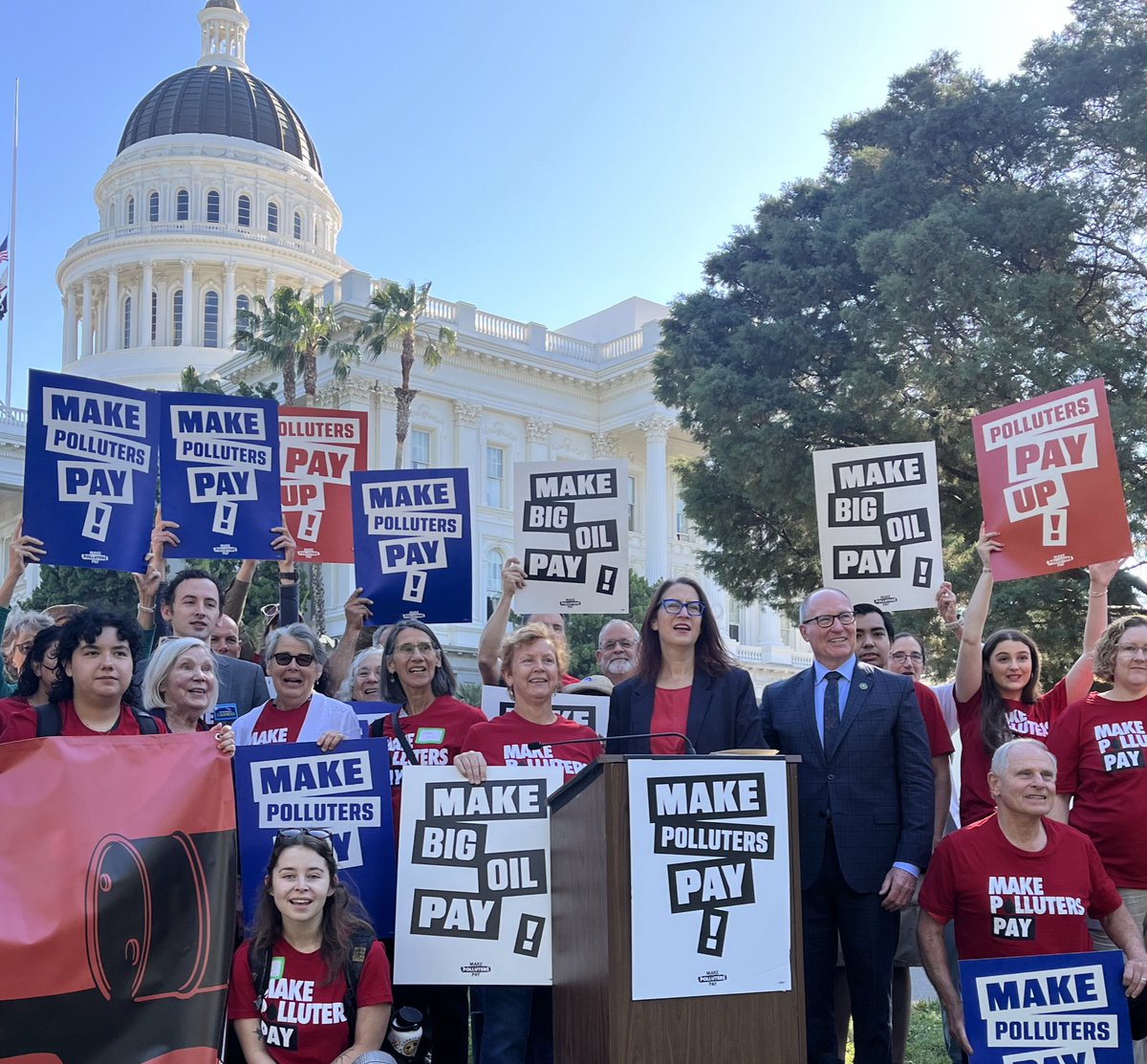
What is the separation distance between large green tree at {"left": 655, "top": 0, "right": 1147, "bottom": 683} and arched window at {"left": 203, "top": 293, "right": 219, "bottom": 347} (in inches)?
2489

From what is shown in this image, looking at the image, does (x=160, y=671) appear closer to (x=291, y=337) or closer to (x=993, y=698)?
(x=993, y=698)

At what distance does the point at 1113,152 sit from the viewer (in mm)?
22047

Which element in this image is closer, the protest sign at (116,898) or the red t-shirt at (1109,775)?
the protest sign at (116,898)

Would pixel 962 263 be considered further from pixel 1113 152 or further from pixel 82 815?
pixel 82 815

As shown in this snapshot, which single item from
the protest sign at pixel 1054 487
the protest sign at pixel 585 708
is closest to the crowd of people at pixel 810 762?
the protest sign at pixel 585 708

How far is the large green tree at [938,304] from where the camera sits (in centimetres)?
2055

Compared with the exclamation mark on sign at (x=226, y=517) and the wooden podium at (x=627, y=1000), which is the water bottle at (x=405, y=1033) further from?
the exclamation mark on sign at (x=226, y=517)

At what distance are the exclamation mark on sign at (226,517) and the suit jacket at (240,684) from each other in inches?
50.5

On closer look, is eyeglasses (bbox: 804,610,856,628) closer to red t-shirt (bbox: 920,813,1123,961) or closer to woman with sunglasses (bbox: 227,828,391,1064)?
red t-shirt (bbox: 920,813,1123,961)

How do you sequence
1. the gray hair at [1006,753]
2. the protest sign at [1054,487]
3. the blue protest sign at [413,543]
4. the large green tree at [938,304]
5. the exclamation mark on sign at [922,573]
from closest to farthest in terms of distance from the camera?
the gray hair at [1006,753], the protest sign at [1054,487], the exclamation mark on sign at [922,573], the blue protest sign at [413,543], the large green tree at [938,304]

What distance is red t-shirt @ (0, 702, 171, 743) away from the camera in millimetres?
5348

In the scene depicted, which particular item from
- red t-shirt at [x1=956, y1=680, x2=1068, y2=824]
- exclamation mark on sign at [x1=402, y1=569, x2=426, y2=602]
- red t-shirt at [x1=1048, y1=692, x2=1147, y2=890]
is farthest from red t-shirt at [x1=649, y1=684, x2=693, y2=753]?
exclamation mark on sign at [x1=402, y1=569, x2=426, y2=602]

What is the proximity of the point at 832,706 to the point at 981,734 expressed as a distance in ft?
3.08

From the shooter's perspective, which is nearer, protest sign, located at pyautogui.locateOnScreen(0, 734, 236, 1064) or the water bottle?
protest sign, located at pyautogui.locateOnScreen(0, 734, 236, 1064)
